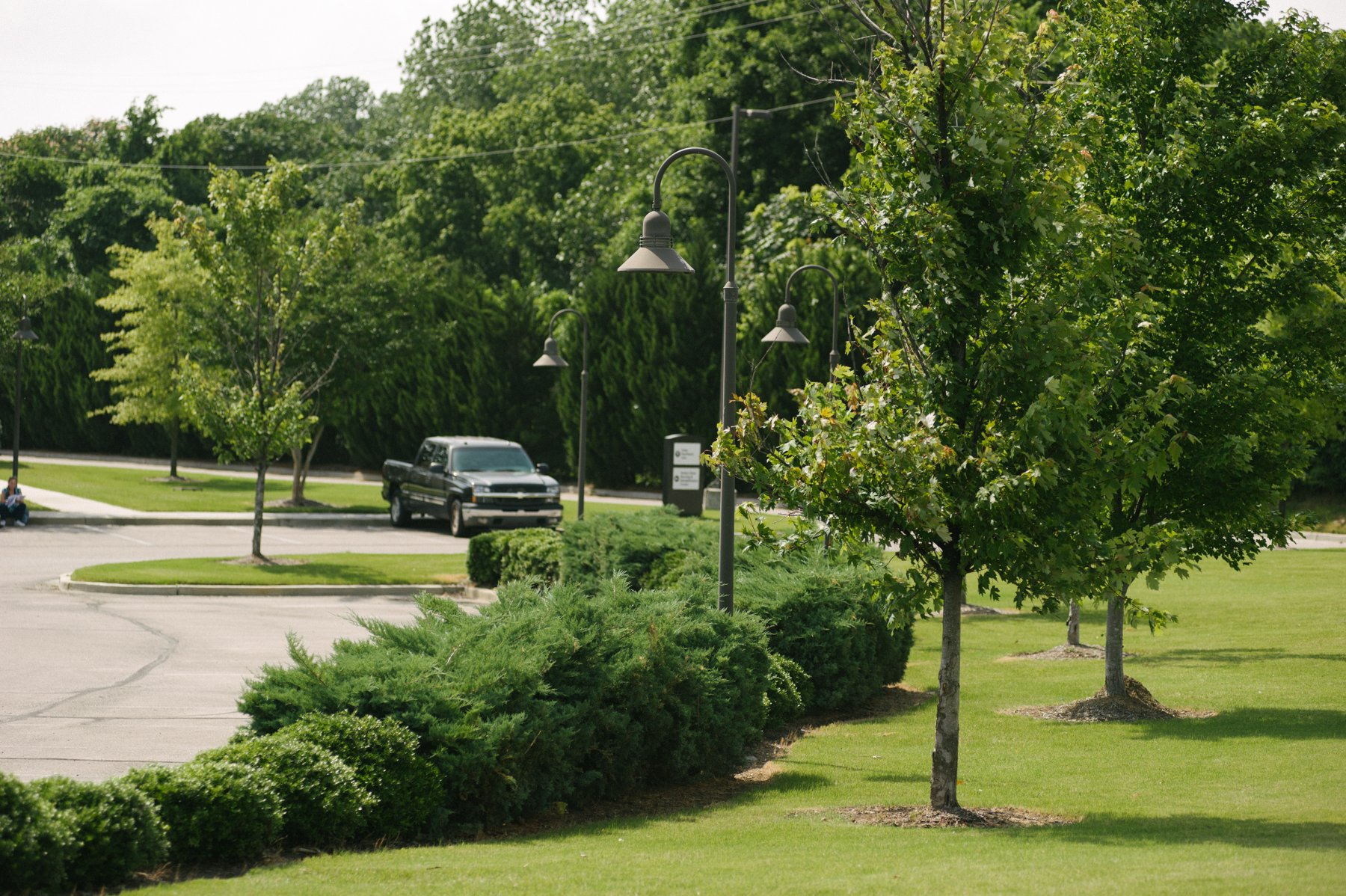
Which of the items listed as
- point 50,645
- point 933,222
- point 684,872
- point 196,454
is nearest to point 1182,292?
point 933,222

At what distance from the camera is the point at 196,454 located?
182ft

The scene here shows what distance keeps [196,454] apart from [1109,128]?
47697 millimetres

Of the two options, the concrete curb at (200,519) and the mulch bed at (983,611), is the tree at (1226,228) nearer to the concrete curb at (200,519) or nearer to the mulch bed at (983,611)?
the mulch bed at (983,611)

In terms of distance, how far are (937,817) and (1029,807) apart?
2.96 ft

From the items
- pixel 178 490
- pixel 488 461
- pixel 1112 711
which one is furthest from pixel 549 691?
pixel 178 490

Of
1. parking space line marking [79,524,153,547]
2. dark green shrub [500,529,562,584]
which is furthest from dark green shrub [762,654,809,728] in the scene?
parking space line marking [79,524,153,547]

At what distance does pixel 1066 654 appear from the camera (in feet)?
56.4

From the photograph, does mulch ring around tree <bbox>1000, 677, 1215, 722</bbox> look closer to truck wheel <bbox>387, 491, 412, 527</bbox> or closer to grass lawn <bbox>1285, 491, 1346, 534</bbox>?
truck wheel <bbox>387, 491, 412, 527</bbox>

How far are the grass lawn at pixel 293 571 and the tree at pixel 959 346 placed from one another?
574 inches

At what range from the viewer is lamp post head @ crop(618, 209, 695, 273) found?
11875 millimetres

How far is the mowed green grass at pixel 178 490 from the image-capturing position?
3672 cm

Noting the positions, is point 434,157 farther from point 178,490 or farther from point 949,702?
point 949,702

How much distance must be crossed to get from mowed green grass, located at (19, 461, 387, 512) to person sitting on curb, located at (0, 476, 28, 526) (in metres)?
4.43

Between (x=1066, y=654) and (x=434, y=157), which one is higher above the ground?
(x=434, y=157)
